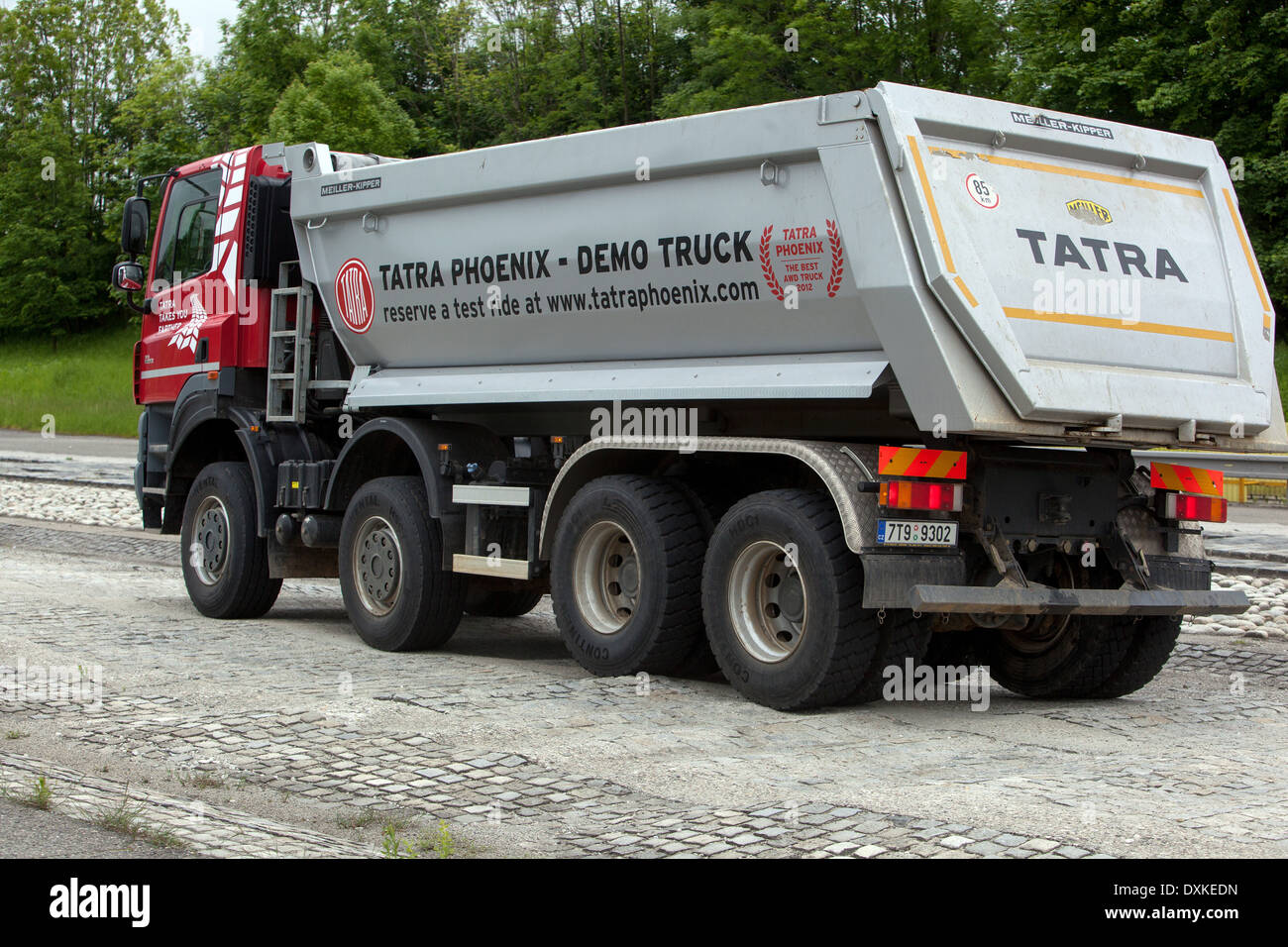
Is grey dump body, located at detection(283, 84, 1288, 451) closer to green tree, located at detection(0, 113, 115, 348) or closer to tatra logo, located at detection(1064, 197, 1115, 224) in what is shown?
tatra logo, located at detection(1064, 197, 1115, 224)

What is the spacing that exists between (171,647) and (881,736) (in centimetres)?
463

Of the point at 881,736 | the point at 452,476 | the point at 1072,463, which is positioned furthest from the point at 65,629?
the point at 1072,463

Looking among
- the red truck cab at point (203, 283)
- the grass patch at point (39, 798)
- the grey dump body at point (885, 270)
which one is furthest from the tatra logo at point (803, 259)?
the red truck cab at point (203, 283)

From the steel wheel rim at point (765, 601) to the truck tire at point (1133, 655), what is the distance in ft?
6.09

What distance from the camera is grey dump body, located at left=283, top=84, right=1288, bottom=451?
7.26 m

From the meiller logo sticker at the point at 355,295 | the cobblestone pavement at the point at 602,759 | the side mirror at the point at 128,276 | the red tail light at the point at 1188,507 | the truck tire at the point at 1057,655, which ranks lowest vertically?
the cobblestone pavement at the point at 602,759

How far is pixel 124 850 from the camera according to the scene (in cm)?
491

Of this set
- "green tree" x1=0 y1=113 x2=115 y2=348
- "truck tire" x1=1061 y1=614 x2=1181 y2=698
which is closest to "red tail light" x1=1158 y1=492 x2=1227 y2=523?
"truck tire" x1=1061 y1=614 x2=1181 y2=698

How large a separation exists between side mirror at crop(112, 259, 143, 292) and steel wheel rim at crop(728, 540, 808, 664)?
21.0 feet

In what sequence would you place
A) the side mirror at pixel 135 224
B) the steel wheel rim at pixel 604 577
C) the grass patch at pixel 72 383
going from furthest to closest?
the grass patch at pixel 72 383 → the side mirror at pixel 135 224 → the steel wheel rim at pixel 604 577

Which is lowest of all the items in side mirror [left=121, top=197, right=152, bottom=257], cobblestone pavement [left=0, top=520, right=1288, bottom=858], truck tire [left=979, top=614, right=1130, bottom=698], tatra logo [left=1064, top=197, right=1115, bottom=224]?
cobblestone pavement [left=0, top=520, right=1288, bottom=858]

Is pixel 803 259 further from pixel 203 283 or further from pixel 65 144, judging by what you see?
pixel 65 144

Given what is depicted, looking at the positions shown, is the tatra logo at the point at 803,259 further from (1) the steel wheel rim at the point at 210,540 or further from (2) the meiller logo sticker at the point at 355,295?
(1) the steel wheel rim at the point at 210,540

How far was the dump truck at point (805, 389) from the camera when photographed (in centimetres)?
738
